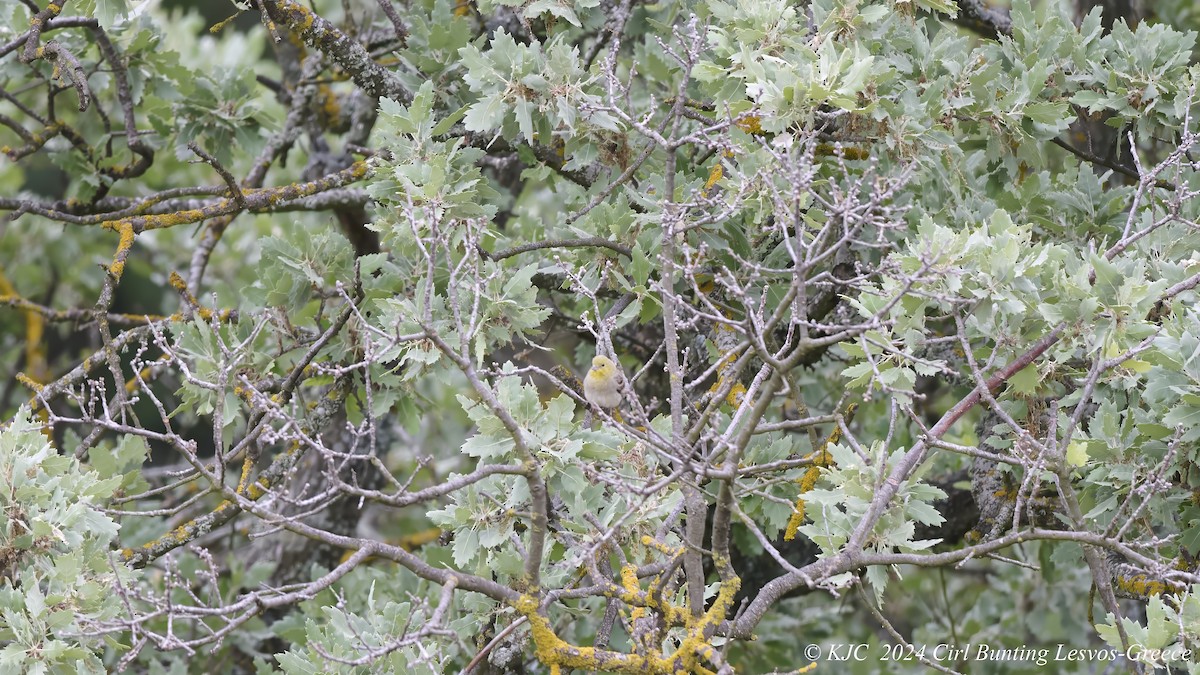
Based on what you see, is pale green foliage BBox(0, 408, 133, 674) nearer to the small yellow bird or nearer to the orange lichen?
the small yellow bird

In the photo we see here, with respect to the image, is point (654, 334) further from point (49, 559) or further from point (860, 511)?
point (49, 559)

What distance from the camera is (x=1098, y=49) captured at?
3.91 m

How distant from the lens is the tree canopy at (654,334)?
2750mm

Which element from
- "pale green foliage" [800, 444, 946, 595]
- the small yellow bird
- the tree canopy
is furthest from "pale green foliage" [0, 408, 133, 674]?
"pale green foliage" [800, 444, 946, 595]

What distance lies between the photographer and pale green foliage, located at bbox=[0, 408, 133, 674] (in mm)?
2959

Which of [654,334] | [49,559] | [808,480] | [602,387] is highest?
[49,559]

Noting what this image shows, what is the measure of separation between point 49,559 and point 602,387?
1.63 meters

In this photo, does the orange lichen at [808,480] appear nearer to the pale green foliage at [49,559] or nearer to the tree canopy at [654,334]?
the tree canopy at [654,334]

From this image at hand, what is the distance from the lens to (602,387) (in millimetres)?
3691

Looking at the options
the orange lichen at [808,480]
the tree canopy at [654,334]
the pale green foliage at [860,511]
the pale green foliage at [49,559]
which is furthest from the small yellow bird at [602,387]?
the pale green foliage at [49,559]

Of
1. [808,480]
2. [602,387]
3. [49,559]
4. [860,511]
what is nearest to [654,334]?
[602,387]

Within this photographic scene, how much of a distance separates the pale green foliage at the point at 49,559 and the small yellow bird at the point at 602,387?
143cm

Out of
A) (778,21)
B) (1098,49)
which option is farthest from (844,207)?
(1098,49)

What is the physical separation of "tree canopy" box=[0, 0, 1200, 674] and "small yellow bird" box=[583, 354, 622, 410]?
23 mm
